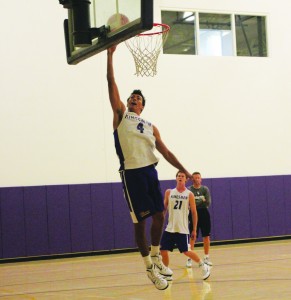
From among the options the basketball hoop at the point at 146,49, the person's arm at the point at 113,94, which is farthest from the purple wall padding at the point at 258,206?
the person's arm at the point at 113,94

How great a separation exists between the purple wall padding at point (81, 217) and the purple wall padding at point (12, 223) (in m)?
1.18

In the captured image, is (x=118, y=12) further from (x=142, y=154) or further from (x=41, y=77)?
(x=41, y=77)

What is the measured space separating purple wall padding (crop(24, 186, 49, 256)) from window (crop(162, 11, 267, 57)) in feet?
16.2

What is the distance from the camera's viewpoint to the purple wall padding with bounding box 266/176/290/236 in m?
16.1

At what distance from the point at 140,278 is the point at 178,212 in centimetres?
141

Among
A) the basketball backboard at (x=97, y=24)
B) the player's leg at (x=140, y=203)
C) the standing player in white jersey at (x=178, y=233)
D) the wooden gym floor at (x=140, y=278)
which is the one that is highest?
the basketball backboard at (x=97, y=24)

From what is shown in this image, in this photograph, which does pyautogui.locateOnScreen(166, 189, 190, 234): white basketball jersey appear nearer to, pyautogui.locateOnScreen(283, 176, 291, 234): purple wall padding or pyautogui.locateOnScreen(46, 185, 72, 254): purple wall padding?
pyautogui.locateOnScreen(46, 185, 72, 254): purple wall padding

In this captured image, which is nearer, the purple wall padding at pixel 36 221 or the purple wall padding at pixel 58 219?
the purple wall padding at pixel 36 221

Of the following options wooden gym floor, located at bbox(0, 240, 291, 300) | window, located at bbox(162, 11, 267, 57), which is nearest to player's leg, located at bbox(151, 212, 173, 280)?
wooden gym floor, located at bbox(0, 240, 291, 300)

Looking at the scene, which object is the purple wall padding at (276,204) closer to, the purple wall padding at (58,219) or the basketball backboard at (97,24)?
the purple wall padding at (58,219)

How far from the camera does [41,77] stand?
46.4ft

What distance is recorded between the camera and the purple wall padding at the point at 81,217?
1422 centimetres

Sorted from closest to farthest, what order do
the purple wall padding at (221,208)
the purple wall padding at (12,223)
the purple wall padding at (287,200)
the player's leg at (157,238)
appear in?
1. the player's leg at (157,238)
2. the purple wall padding at (12,223)
3. the purple wall padding at (221,208)
4. the purple wall padding at (287,200)

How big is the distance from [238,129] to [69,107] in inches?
→ 180
